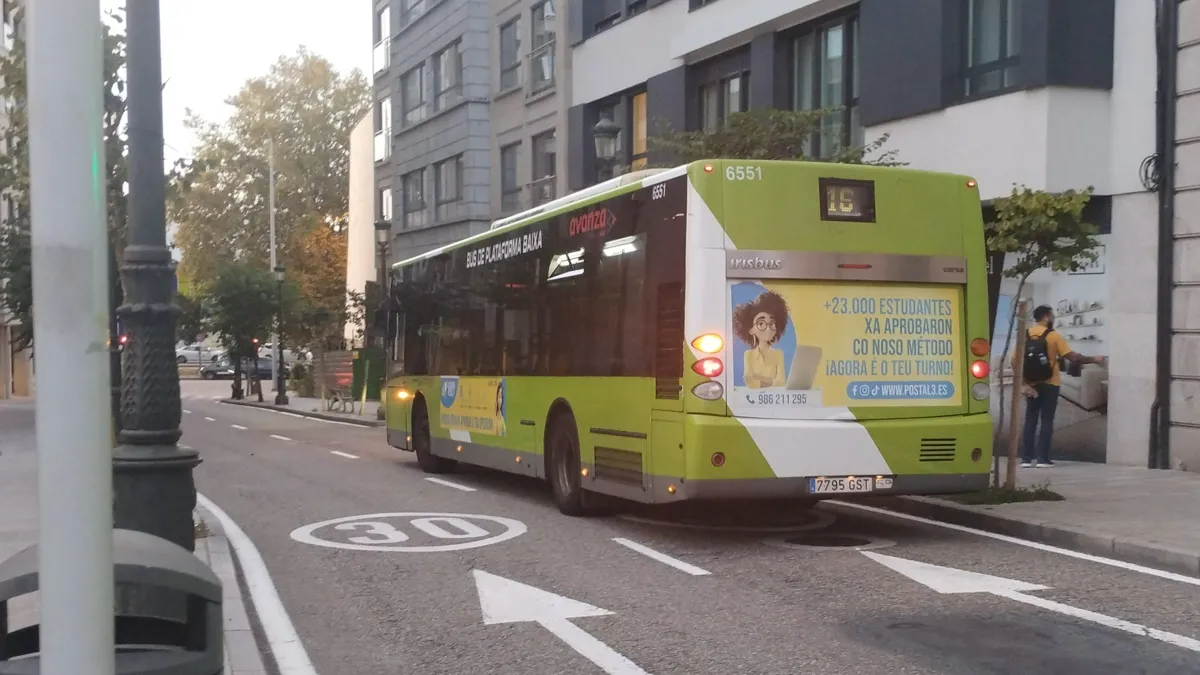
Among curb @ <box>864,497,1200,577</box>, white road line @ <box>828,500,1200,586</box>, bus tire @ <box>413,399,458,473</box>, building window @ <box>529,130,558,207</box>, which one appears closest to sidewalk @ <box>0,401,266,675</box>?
bus tire @ <box>413,399,458,473</box>

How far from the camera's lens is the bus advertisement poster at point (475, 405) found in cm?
1408

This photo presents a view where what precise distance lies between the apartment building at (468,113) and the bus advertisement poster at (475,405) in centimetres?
1488

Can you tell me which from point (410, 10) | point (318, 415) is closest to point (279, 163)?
point (410, 10)

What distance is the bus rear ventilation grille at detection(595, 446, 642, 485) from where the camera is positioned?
10445mm

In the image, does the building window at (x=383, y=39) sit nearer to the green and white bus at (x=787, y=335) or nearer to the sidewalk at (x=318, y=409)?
the sidewalk at (x=318, y=409)

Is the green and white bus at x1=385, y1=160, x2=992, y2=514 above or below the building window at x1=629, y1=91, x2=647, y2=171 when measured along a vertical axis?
below

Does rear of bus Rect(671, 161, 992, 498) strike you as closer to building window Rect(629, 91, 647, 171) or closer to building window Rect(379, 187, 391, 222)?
building window Rect(629, 91, 647, 171)

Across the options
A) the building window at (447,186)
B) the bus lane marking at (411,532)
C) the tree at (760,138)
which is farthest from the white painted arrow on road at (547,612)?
the building window at (447,186)

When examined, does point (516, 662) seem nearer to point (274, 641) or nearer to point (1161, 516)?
point (274, 641)

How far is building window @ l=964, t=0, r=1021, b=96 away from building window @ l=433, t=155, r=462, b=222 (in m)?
20.2

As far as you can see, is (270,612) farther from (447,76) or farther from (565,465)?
(447,76)

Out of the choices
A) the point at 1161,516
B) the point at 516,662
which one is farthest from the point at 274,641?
the point at 1161,516

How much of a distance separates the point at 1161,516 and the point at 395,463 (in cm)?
1103

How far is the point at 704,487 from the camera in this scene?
31.2 feet
